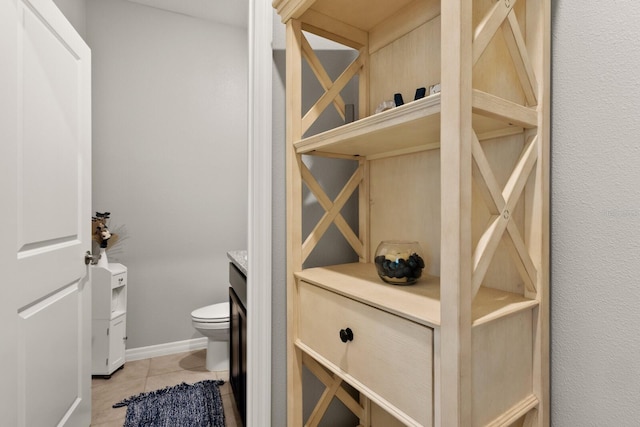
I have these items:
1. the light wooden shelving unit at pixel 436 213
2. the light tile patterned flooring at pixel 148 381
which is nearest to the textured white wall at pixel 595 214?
the light wooden shelving unit at pixel 436 213

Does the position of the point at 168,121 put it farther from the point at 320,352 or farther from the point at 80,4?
the point at 320,352

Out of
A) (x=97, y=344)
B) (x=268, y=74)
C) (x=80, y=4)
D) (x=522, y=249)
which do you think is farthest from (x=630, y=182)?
(x=80, y=4)

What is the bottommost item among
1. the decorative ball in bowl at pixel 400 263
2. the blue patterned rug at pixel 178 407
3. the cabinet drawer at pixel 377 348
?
the blue patterned rug at pixel 178 407

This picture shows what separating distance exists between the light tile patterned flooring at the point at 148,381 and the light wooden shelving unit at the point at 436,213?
123cm

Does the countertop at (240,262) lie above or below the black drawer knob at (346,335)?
above

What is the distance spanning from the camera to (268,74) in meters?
1.13

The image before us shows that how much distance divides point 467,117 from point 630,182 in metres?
0.37

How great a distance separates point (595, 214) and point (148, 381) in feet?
8.77

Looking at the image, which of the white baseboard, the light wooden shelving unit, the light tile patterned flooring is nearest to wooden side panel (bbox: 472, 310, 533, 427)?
the light wooden shelving unit

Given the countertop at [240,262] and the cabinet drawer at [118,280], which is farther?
the cabinet drawer at [118,280]

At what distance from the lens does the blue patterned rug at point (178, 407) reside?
1.84m

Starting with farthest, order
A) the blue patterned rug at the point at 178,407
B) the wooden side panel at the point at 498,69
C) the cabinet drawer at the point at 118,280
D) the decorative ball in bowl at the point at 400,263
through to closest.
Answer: the cabinet drawer at the point at 118,280, the blue patterned rug at the point at 178,407, the decorative ball in bowl at the point at 400,263, the wooden side panel at the point at 498,69

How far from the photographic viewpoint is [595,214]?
69 cm

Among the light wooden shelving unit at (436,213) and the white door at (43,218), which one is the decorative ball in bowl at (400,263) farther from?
the white door at (43,218)
